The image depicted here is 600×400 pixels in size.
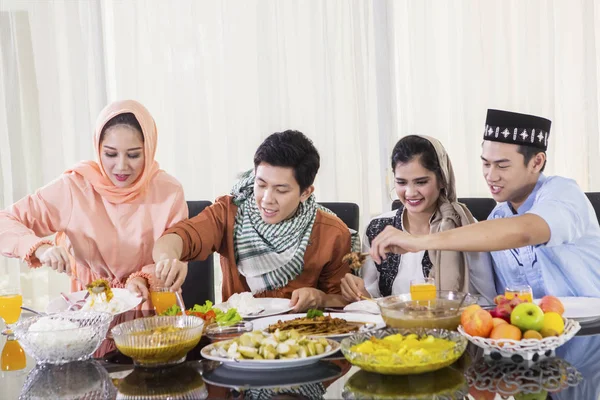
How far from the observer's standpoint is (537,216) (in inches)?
84.3

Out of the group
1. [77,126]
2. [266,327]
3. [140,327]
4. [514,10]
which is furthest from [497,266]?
[77,126]

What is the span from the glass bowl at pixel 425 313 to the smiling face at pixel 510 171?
0.75 m

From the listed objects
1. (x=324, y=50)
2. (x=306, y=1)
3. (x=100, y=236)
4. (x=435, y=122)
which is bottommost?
(x=100, y=236)

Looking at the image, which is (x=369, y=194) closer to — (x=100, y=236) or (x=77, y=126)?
(x=77, y=126)

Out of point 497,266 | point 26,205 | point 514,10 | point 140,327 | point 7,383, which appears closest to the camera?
point 7,383

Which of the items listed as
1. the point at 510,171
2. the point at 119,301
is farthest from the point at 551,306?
the point at 119,301

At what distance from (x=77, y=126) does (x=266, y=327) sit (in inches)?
116

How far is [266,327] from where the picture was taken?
6.21 ft

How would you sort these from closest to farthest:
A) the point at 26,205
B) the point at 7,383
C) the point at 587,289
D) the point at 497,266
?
the point at 7,383 → the point at 587,289 → the point at 497,266 → the point at 26,205

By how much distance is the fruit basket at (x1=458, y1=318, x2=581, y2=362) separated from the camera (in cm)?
153

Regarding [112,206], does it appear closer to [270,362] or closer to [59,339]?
[59,339]

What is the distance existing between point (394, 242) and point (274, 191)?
64cm

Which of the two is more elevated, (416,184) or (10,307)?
(416,184)

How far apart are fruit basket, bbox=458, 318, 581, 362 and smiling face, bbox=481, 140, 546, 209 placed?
0.93 metres
